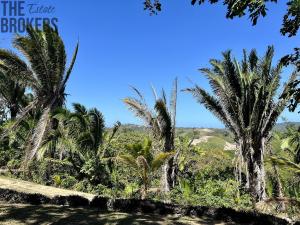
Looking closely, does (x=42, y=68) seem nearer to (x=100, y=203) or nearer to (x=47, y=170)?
(x=47, y=170)

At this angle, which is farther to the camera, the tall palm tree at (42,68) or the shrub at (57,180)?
the shrub at (57,180)

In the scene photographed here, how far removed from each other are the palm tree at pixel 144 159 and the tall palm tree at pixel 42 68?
13.2 ft

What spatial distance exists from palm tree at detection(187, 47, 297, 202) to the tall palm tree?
632cm

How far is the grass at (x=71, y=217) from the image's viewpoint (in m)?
7.41

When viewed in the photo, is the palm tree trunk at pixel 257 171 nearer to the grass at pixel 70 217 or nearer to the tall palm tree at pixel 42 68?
the grass at pixel 70 217

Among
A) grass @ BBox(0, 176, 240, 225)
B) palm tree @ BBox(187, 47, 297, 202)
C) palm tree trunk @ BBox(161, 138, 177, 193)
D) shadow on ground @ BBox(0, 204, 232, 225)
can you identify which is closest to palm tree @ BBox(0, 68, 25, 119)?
palm tree trunk @ BBox(161, 138, 177, 193)

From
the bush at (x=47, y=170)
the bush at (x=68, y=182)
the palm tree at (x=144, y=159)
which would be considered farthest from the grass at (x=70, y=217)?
the bush at (x=47, y=170)

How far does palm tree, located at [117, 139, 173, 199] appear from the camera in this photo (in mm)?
13625

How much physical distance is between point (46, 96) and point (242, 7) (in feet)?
45.7

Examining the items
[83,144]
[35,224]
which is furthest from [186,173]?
[35,224]

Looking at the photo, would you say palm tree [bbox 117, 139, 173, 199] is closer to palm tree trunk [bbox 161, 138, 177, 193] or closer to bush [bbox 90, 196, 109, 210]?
palm tree trunk [bbox 161, 138, 177, 193]

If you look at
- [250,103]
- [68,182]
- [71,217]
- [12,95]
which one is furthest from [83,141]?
[12,95]

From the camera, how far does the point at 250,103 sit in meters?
14.2

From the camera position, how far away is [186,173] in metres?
20.0
